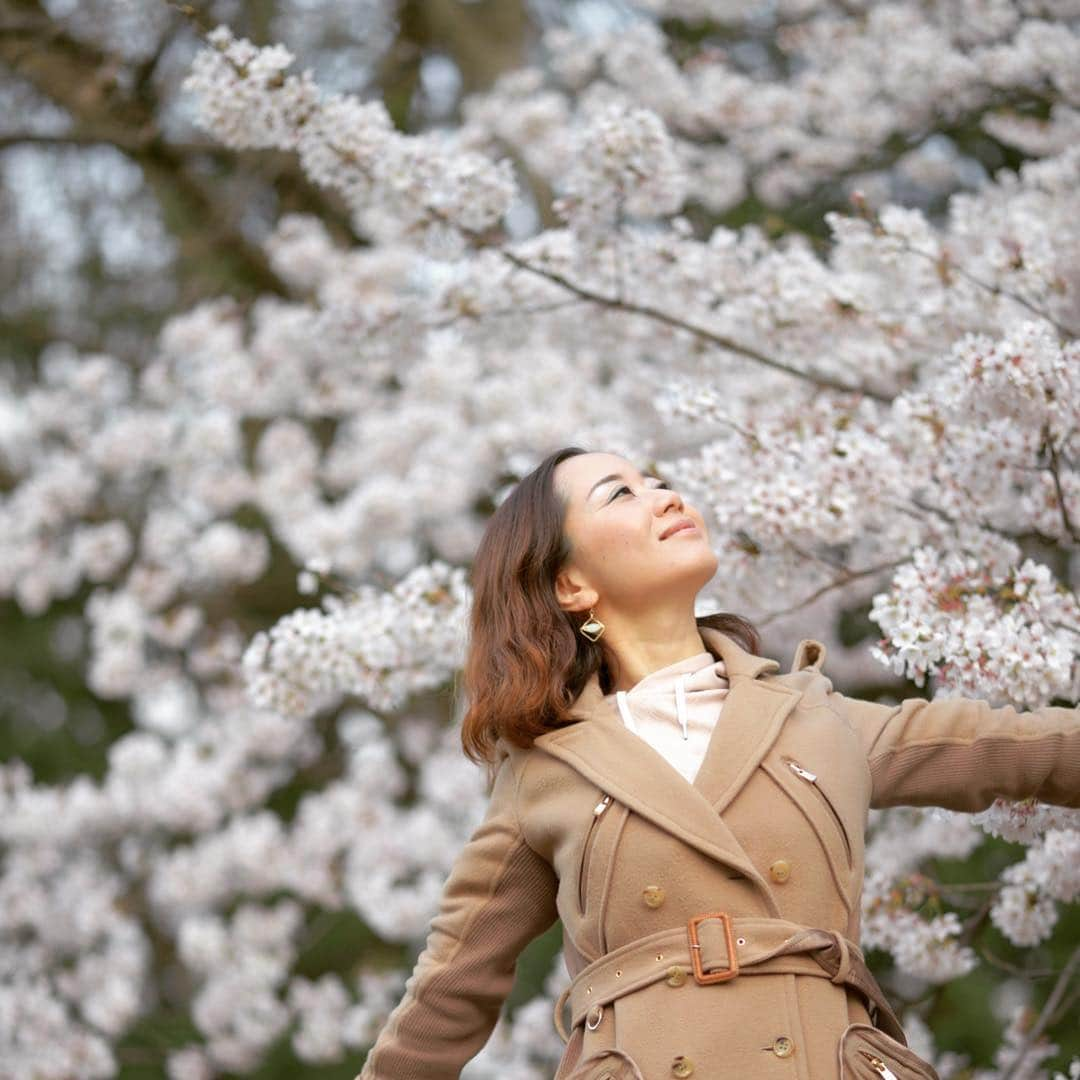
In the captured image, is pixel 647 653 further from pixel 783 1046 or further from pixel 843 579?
pixel 843 579

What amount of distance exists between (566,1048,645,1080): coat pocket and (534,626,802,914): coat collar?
0.85 ft

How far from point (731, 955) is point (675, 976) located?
0.07 m

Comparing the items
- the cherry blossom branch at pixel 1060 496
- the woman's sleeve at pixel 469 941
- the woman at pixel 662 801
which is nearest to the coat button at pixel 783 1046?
the woman at pixel 662 801

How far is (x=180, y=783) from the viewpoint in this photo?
225 inches

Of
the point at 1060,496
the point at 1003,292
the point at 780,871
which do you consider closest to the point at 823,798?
the point at 780,871

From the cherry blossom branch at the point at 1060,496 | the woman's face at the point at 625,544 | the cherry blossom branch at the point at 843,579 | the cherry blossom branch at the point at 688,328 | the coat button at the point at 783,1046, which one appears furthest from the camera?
the cherry blossom branch at the point at 688,328

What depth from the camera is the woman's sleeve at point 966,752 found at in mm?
1979

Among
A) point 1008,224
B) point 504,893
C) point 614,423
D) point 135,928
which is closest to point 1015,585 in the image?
point 504,893

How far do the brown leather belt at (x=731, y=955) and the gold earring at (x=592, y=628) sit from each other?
483mm

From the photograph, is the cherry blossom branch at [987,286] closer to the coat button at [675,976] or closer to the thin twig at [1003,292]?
the thin twig at [1003,292]

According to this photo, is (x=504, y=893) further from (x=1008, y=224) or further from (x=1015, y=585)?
(x=1008, y=224)

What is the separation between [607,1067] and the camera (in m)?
1.89

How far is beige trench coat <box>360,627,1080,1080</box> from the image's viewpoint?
1855mm

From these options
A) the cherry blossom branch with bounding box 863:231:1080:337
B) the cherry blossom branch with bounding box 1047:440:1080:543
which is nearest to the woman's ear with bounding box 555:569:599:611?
the cherry blossom branch with bounding box 1047:440:1080:543
